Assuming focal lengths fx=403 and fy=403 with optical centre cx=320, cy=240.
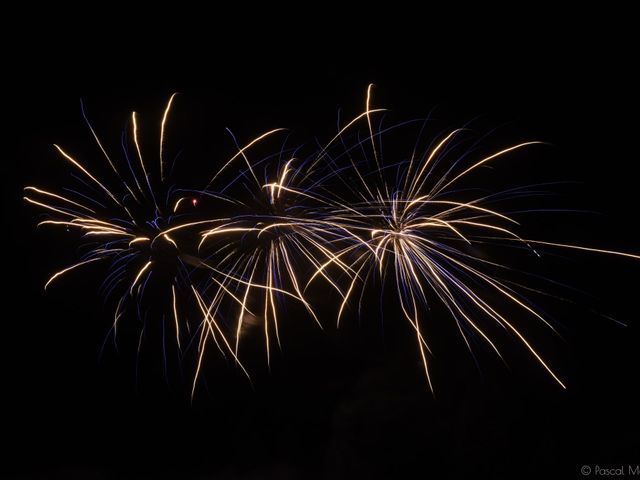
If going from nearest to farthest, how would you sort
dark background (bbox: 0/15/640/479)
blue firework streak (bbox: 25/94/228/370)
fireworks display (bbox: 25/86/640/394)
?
dark background (bbox: 0/15/640/479) → fireworks display (bbox: 25/86/640/394) → blue firework streak (bbox: 25/94/228/370)

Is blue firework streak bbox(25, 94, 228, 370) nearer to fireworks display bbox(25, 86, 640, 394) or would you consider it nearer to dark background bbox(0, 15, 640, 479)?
fireworks display bbox(25, 86, 640, 394)

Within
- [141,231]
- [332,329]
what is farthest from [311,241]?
[141,231]

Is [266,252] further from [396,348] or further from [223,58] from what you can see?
[223,58]

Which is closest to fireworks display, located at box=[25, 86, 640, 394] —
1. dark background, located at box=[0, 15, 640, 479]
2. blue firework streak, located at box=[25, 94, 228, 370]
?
blue firework streak, located at box=[25, 94, 228, 370]

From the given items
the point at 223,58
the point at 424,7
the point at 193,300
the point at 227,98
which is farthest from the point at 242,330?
the point at 424,7

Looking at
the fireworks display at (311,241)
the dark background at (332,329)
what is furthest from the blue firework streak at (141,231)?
the dark background at (332,329)

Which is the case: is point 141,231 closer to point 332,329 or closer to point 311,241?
point 311,241
